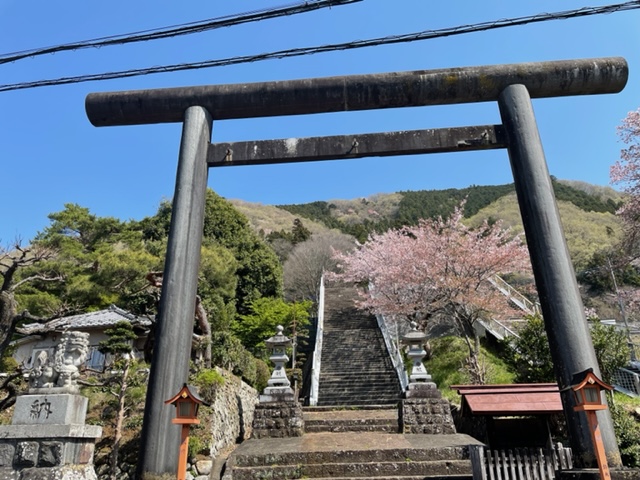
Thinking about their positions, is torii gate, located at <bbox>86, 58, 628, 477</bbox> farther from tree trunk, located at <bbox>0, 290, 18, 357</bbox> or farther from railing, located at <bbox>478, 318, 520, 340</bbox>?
railing, located at <bbox>478, 318, 520, 340</bbox>

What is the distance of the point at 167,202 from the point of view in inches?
1019

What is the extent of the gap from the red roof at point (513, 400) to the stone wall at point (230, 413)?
227 inches

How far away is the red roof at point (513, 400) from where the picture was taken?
766cm

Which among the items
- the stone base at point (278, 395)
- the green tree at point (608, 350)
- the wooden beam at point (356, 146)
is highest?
the wooden beam at point (356, 146)

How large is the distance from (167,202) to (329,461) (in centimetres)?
2159

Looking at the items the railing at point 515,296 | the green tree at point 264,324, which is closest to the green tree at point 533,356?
the railing at point 515,296

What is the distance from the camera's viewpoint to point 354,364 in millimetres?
17062

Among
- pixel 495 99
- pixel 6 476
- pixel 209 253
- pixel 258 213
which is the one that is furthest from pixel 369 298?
pixel 258 213

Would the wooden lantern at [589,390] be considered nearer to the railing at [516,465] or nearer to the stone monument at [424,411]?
the railing at [516,465]

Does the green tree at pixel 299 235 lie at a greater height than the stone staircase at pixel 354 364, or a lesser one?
greater

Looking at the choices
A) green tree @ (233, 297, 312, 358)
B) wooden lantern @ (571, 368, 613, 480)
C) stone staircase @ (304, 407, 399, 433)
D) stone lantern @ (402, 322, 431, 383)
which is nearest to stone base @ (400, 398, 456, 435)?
stone staircase @ (304, 407, 399, 433)

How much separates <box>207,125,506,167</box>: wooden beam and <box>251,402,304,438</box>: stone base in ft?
20.4

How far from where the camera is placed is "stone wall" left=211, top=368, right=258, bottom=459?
10362 millimetres

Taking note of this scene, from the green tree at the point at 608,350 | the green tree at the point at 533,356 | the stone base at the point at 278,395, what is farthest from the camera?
the green tree at the point at 533,356
